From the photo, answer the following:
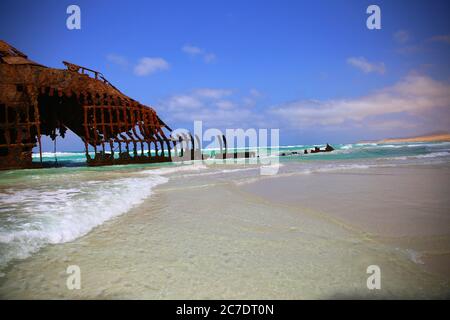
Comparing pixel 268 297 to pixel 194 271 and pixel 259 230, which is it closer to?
pixel 194 271

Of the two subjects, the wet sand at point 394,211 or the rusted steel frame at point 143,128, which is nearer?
the wet sand at point 394,211

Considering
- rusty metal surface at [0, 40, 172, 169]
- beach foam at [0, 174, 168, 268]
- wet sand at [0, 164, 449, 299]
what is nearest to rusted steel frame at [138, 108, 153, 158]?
rusty metal surface at [0, 40, 172, 169]

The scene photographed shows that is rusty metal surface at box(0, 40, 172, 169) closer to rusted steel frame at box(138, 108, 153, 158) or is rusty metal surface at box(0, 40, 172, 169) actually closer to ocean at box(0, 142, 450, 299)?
rusted steel frame at box(138, 108, 153, 158)

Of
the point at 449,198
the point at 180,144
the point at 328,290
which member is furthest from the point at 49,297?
the point at 180,144

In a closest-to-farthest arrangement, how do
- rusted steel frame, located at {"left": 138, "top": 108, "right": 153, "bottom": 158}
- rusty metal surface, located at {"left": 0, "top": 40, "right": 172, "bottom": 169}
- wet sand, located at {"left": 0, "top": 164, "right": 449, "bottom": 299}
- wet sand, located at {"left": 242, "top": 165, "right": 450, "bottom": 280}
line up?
wet sand, located at {"left": 0, "top": 164, "right": 449, "bottom": 299} < wet sand, located at {"left": 242, "top": 165, "right": 450, "bottom": 280} < rusty metal surface, located at {"left": 0, "top": 40, "right": 172, "bottom": 169} < rusted steel frame, located at {"left": 138, "top": 108, "right": 153, "bottom": 158}

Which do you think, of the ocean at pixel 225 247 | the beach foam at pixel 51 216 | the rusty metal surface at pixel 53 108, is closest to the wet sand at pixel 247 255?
the ocean at pixel 225 247

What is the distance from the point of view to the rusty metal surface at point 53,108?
16500 mm

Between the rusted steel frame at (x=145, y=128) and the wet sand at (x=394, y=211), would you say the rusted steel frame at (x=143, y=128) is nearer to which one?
the rusted steel frame at (x=145, y=128)

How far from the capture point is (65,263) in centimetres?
267

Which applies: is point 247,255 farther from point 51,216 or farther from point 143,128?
point 143,128

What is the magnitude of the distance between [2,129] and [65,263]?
18.6m

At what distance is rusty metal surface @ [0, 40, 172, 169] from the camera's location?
1650 centimetres
